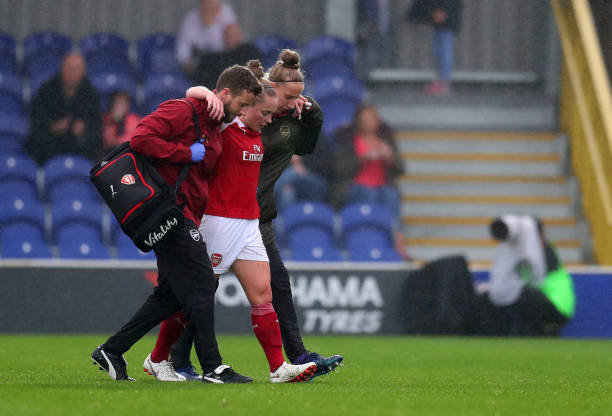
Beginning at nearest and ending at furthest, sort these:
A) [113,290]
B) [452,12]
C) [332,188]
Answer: [113,290] < [332,188] < [452,12]

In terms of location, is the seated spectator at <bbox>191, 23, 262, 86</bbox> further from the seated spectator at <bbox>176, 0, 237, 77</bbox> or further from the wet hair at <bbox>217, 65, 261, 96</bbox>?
the wet hair at <bbox>217, 65, 261, 96</bbox>

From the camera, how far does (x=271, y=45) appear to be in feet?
50.2

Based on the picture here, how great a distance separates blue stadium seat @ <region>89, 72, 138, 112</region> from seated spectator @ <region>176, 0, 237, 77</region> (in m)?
0.76

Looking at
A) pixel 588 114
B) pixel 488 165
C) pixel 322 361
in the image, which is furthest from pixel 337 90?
pixel 322 361

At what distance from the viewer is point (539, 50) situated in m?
16.8

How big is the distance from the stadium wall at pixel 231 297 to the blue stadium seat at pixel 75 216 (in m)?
1.20

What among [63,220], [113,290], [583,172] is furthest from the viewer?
[583,172]

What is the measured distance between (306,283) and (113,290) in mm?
2004

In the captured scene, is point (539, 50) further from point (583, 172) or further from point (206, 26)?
point (206, 26)

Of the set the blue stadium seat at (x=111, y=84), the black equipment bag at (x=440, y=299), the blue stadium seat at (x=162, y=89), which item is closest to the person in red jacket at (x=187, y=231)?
the black equipment bag at (x=440, y=299)

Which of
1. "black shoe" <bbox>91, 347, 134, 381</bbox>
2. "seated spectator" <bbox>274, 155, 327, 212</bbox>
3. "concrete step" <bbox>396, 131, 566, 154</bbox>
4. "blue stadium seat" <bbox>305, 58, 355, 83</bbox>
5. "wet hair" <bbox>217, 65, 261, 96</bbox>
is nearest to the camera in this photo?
"wet hair" <bbox>217, 65, 261, 96</bbox>

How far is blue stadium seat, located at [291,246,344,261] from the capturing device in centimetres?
1228

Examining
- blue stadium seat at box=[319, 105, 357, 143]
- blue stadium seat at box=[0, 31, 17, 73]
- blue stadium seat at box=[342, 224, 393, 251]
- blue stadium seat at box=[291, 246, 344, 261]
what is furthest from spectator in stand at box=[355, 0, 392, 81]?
blue stadium seat at box=[0, 31, 17, 73]

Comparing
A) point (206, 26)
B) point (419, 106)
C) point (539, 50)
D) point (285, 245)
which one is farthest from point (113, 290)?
point (539, 50)
